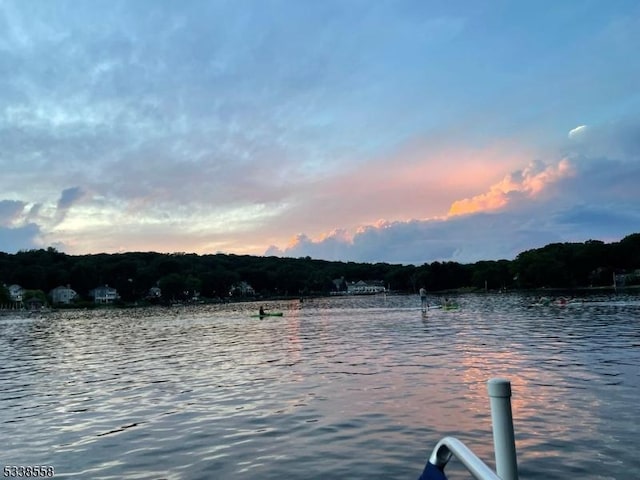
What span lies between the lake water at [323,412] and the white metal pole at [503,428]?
804 cm

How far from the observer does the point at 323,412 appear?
1719cm

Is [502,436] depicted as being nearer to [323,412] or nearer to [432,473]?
[432,473]

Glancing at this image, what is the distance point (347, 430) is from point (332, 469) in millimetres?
3022

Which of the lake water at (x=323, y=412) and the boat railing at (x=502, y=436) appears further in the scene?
the lake water at (x=323, y=412)

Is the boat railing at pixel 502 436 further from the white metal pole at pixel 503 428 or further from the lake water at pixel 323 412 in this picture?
the lake water at pixel 323 412

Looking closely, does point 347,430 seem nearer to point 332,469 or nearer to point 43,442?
point 332,469

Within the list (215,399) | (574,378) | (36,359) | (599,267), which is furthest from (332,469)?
(599,267)

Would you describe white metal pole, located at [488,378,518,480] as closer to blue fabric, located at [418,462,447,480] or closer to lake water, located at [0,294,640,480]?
blue fabric, located at [418,462,447,480]

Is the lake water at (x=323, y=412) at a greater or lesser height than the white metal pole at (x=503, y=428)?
lesser

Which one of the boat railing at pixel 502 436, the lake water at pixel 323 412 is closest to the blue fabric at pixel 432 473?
the boat railing at pixel 502 436

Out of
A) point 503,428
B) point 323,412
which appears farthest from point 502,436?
point 323,412

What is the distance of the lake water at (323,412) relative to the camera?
40.7 feet

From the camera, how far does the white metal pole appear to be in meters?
3.87

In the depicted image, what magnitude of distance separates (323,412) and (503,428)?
13985mm
